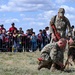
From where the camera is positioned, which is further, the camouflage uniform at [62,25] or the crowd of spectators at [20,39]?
the crowd of spectators at [20,39]

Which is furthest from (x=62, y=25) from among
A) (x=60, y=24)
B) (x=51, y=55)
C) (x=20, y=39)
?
(x=20, y=39)

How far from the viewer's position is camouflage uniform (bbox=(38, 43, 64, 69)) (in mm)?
10094

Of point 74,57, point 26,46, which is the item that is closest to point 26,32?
point 26,46

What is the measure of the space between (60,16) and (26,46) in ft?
30.8

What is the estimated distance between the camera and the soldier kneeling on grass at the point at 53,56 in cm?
1009

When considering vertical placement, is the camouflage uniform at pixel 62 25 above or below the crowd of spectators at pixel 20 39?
above

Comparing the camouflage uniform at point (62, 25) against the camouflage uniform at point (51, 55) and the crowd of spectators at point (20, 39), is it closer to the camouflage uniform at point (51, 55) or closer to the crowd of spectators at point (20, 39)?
the camouflage uniform at point (51, 55)

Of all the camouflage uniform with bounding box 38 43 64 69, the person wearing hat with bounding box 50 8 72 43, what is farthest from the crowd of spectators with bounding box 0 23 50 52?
the camouflage uniform with bounding box 38 43 64 69

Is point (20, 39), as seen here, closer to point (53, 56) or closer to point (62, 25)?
point (62, 25)

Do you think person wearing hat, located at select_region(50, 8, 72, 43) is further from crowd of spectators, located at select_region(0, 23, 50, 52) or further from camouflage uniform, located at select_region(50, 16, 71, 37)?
crowd of spectators, located at select_region(0, 23, 50, 52)

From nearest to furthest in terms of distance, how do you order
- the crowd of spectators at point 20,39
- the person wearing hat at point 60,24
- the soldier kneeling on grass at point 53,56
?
the soldier kneeling on grass at point 53,56
the person wearing hat at point 60,24
the crowd of spectators at point 20,39

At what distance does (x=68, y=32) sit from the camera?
11.3m

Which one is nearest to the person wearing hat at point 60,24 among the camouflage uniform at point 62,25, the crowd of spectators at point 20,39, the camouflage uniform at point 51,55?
the camouflage uniform at point 62,25

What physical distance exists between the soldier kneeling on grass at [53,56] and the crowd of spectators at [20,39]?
26.6ft
